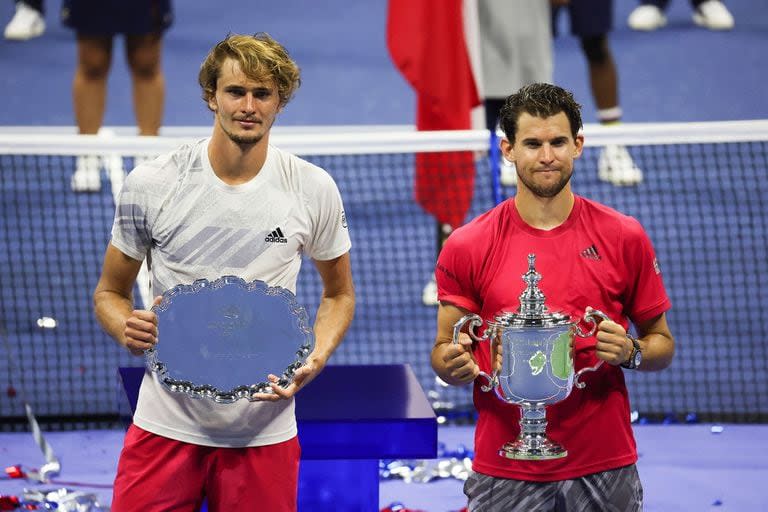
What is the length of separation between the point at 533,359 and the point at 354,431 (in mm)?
1305

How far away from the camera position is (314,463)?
15.9 feet

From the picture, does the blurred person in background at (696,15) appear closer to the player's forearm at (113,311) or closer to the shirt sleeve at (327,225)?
the shirt sleeve at (327,225)

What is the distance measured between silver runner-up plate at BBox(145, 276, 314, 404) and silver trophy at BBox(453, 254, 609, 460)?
492 mm

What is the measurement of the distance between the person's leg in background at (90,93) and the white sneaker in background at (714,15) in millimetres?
8308

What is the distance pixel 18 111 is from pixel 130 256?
10010 millimetres

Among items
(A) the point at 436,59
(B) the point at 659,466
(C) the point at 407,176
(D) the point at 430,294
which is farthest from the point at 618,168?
(B) the point at 659,466

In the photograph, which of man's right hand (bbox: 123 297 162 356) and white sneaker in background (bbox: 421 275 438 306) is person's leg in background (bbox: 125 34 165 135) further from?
man's right hand (bbox: 123 297 162 356)

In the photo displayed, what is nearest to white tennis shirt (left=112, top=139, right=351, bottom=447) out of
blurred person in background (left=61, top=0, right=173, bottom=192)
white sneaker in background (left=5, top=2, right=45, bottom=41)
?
blurred person in background (left=61, top=0, right=173, bottom=192)

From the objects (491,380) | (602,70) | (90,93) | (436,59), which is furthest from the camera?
(602,70)

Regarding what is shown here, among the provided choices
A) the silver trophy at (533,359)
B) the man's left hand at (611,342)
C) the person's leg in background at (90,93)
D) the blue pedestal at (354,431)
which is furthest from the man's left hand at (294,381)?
the person's leg in background at (90,93)

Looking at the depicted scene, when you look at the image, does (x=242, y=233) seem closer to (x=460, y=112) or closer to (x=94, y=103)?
(x=460, y=112)

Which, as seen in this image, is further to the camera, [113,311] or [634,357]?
[113,311]

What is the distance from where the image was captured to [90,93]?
9.40 metres

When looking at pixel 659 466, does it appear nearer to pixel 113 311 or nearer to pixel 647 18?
pixel 113 311
